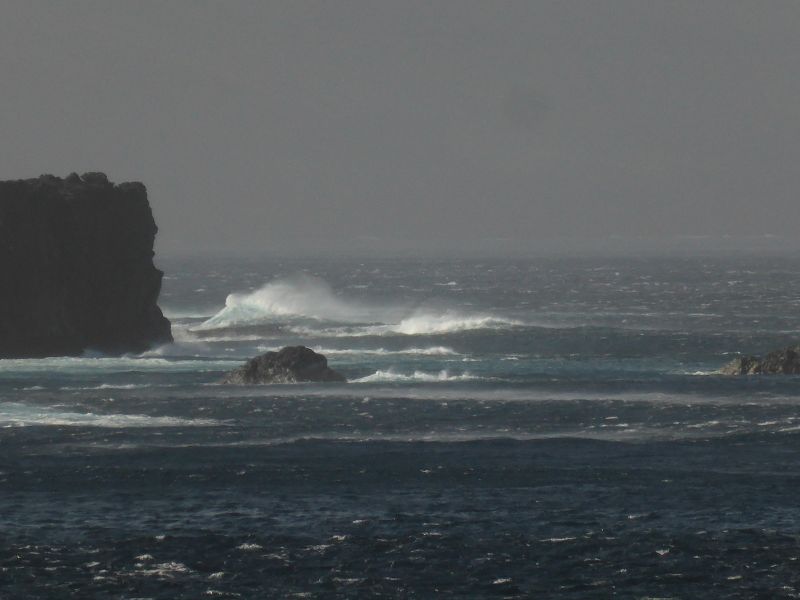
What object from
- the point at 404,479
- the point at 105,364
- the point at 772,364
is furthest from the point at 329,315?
the point at 404,479

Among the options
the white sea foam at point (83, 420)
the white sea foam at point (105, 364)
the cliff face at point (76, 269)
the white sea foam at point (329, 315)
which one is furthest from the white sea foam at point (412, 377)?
the white sea foam at point (329, 315)

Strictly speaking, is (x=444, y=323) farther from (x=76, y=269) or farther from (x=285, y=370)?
(x=285, y=370)

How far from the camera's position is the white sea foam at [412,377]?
80.6 m

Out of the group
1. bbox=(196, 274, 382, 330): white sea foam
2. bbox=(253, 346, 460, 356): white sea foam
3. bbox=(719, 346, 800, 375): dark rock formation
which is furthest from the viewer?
bbox=(196, 274, 382, 330): white sea foam

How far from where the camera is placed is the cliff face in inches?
3745

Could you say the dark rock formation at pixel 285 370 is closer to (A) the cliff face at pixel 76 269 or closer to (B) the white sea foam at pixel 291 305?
(A) the cliff face at pixel 76 269

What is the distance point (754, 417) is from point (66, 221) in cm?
5066

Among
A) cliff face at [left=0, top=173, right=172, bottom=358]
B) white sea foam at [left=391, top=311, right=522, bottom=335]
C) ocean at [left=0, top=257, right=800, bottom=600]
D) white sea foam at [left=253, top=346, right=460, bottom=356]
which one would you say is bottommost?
ocean at [left=0, top=257, right=800, bottom=600]

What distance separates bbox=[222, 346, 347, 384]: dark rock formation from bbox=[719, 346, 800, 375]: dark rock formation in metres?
19.7

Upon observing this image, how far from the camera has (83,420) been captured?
65.1m

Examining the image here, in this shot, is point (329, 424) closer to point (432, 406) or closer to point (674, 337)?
point (432, 406)

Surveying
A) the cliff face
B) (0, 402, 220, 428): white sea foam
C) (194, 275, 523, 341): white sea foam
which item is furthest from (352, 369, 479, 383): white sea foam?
(194, 275, 523, 341): white sea foam

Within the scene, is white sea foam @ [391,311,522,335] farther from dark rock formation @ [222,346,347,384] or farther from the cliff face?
dark rock formation @ [222,346,347,384]

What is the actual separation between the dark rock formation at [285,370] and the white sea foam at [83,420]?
1331 centimetres
